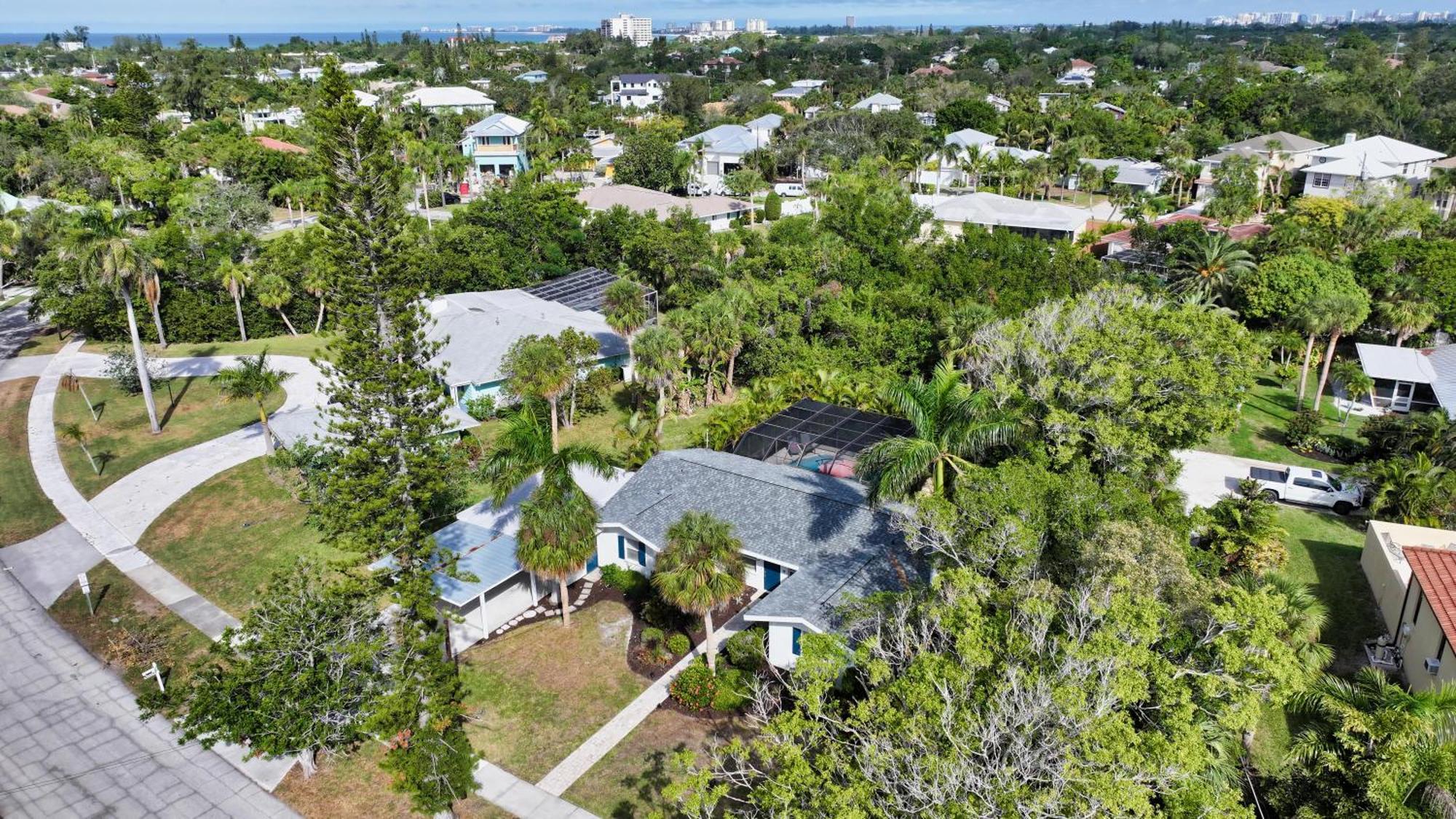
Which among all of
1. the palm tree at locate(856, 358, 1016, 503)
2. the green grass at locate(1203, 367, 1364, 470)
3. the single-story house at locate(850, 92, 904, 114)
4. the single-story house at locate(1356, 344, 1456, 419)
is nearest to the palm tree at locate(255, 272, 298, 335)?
the palm tree at locate(856, 358, 1016, 503)

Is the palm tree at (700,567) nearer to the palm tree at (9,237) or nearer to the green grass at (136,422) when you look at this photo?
the green grass at (136,422)

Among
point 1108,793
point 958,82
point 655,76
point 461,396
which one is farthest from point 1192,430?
point 655,76

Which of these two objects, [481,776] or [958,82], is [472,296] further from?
[958,82]

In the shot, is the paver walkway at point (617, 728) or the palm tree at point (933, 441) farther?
the palm tree at point (933, 441)

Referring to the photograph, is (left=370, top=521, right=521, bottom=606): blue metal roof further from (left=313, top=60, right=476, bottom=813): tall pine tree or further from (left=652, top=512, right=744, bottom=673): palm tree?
(left=652, top=512, right=744, bottom=673): palm tree

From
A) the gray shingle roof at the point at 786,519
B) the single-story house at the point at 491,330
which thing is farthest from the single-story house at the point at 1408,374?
the single-story house at the point at 491,330

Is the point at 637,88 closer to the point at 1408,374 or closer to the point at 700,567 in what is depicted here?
the point at 1408,374
